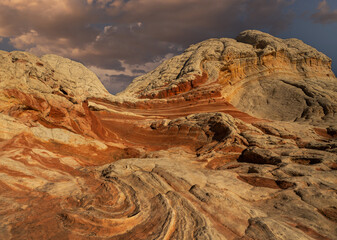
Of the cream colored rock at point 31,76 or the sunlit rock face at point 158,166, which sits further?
the cream colored rock at point 31,76

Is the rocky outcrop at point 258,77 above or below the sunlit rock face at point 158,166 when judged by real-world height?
above

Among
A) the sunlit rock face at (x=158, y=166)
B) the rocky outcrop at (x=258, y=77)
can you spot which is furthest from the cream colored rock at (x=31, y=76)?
the rocky outcrop at (x=258, y=77)

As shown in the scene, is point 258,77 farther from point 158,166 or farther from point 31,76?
point 31,76

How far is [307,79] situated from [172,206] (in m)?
33.9

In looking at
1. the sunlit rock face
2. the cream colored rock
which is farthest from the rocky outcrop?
the cream colored rock

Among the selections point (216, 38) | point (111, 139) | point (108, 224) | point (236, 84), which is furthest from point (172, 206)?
point (216, 38)

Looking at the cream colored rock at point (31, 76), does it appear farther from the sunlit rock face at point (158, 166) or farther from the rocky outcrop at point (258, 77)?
the rocky outcrop at point (258, 77)

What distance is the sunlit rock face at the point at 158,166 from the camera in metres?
5.54

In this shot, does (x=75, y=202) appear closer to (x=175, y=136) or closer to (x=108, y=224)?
(x=108, y=224)

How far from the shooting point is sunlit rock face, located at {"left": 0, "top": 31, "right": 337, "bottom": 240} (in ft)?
18.2

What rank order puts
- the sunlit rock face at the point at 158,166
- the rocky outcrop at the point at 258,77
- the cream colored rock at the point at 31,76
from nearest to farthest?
the sunlit rock face at the point at 158,166 → the cream colored rock at the point at 31,76 → the rocky outcrop at the point at 258,77

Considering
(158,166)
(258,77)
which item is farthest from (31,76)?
(258,77)

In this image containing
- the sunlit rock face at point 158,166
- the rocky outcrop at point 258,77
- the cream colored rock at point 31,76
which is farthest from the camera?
the rocky outcrop at point 258,77

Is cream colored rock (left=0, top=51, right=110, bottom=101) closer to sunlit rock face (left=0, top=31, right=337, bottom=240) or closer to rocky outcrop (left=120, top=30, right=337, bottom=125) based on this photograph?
sunlit rock face (left=0, top=31, right=337, bottom=240)
